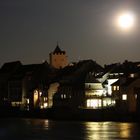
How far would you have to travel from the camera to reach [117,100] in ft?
317

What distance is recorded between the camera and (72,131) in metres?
77.7

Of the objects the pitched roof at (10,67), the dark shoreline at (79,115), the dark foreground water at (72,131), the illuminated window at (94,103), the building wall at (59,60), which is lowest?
the dark foreground water at (72,131)

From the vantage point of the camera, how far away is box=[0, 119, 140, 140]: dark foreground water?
70.5 meters

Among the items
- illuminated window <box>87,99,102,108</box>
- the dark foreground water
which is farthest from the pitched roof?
the dark foreground water

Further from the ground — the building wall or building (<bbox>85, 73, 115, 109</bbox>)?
the building wall

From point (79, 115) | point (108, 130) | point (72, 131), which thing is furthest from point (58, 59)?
point (108, 130)

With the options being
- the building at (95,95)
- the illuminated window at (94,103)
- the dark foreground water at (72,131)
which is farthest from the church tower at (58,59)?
the dark foreground water at (72,131)

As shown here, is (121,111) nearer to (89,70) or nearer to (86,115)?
(86,115)

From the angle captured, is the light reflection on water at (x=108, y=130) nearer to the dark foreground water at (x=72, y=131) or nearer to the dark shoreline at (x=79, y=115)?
the dark foreground water at (x=72, y=131)

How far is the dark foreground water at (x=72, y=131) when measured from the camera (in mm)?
70500

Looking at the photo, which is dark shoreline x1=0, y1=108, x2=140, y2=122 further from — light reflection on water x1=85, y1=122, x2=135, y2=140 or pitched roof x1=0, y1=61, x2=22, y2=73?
pitched roof x1=0, y1=61, x2=22, y2=73

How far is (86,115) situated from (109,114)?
176 inches

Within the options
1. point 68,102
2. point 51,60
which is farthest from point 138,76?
point 51,60

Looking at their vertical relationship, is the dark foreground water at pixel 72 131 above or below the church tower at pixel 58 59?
below
